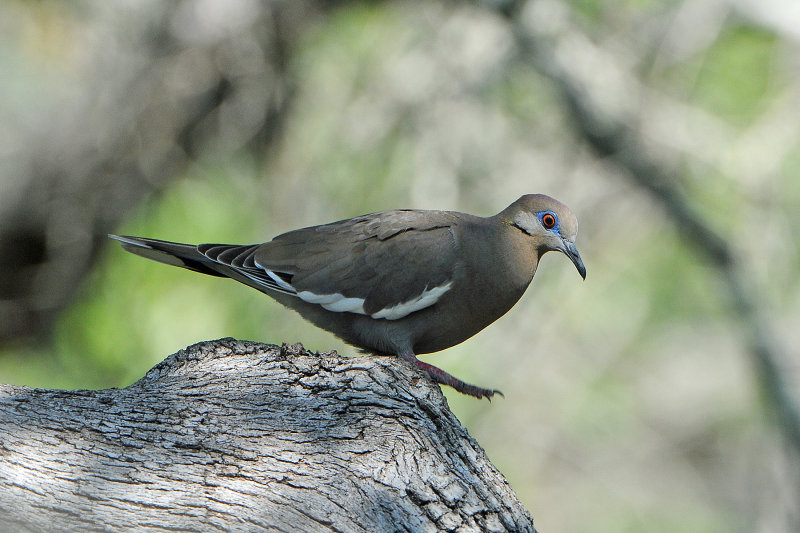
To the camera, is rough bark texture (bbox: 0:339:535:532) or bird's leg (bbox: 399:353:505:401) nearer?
rough bark texture (bbox: 0:339:535:532)

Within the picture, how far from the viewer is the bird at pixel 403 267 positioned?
410 cm

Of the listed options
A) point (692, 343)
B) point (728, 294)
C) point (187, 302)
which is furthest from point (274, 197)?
point (692, 343)

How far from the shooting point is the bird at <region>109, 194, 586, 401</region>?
4102mm

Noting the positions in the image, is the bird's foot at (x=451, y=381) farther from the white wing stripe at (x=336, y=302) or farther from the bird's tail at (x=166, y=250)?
the bird's tail at (x=166, y=250)

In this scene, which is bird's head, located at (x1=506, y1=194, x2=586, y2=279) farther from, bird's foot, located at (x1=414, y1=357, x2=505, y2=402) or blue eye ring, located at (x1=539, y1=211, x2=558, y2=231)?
bird's foot, located at (x1=414, y1=357, x2=505, y2=402)

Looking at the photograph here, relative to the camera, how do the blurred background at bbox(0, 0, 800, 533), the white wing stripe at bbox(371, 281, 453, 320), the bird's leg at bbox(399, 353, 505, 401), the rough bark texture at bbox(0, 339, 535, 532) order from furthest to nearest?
the blurred background at bbox(0, 0, 800, 533), the white wing stripe at bbox(371, 281, 453, 320), the bird's leg at bbox(399, 353, 505, 401), the rough bark texture at bbox(0, 339, 535, 532)

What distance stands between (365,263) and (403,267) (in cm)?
22

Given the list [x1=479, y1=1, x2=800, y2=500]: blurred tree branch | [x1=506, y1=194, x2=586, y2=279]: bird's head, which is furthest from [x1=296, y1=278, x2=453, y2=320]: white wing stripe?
[x1=479, y1=1, x2=800, y2=500]: blurred tree branch

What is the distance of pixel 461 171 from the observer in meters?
7.50

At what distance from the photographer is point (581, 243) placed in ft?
26.9

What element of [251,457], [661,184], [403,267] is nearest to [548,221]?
[403,267]

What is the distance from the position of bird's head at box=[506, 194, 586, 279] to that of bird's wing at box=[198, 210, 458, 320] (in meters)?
0.37

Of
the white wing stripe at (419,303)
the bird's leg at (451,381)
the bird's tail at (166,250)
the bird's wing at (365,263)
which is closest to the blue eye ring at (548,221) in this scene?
the bird's wing at (365,263)

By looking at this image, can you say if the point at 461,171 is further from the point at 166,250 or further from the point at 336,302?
the point at 166,250
